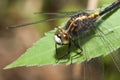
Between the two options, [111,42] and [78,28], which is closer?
[111,42]

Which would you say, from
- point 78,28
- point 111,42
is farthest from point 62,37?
point 111,42

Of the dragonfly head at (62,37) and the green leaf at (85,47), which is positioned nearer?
the green leaf at (85,47)

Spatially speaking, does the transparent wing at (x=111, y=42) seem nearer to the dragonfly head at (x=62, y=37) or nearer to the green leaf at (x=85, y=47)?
the green leaf at (x=85, y=47)

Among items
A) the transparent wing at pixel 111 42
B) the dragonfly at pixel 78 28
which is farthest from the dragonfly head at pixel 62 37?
the transparent wing at pixel 111 42

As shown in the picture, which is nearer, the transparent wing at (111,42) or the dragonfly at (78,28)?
the transparent wing at (111,42)

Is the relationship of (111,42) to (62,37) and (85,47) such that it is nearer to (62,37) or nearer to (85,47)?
(85,47)

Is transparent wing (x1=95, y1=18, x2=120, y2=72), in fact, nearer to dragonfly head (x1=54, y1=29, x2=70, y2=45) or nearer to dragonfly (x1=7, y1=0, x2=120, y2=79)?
dragonfly (x1=7, y1=0, x2=120, y2=79)

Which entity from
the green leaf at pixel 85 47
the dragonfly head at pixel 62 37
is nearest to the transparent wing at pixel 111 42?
the green leaf at pixel 85 47

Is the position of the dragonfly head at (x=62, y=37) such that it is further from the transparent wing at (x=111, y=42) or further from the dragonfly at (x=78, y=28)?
the transparent wing at (x=111, y=42)

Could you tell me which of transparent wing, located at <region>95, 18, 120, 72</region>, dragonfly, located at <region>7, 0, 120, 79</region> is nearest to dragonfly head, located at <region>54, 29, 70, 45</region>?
dragonfly, located at <region>7, 0, 120, 79</region>
